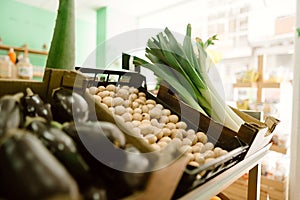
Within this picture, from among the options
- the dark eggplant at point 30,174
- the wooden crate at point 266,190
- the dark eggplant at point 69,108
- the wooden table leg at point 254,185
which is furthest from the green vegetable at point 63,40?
the wooden crate at point 266,190

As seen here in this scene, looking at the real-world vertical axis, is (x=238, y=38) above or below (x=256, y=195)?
above

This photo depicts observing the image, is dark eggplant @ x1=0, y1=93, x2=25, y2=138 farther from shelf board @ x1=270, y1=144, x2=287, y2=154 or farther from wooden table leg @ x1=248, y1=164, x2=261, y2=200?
shelf board @ x1=270, y1=144, x2=287, y2=154

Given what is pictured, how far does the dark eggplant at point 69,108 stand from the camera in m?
0.46

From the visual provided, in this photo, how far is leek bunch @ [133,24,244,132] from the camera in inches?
35.4

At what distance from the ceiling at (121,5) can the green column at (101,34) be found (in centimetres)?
11

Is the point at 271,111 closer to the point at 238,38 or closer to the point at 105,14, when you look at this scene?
the point at 238,38

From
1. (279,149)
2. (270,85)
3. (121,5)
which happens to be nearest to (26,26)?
(121,5)

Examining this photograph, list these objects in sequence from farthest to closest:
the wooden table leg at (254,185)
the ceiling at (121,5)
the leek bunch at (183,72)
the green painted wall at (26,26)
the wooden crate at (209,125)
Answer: the ceiling at (121,5) < the green painted wall at (26,26) < the wooden table leg at (254,185) < the leek bunch at (183,72) < the wooden crate at (209,125)

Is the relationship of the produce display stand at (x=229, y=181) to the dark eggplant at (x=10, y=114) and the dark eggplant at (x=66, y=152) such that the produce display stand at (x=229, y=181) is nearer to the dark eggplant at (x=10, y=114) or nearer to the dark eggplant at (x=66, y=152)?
the dark eggplant at (x=66, y=152)

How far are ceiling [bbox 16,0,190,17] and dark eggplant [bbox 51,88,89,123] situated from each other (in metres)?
3.18

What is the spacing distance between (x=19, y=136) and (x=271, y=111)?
2.04 m

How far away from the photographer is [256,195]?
1.06m

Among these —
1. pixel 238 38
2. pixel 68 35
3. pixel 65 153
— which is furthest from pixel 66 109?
pixel 238 38

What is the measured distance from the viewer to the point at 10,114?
14.8 inches
